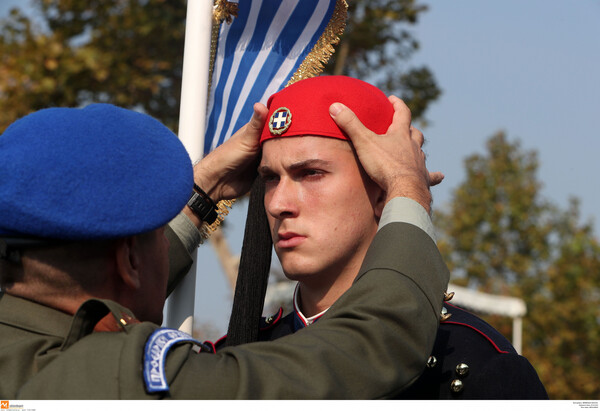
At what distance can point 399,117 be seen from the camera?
10.4 ft

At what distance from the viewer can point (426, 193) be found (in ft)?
9.04

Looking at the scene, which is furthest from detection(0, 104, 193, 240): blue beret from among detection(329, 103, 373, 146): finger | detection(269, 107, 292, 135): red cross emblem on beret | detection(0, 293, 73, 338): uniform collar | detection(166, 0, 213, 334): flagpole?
detection(166, 0, 213, 334): flagpole

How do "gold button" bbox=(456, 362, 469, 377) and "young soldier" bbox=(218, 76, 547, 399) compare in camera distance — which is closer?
"gold button" bbox=(456, 362, 469, 377)

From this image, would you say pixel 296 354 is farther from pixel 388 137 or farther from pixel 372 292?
pixel 388 137

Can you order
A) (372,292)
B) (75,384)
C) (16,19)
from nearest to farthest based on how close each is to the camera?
(75,384), (372,292), (16,19)

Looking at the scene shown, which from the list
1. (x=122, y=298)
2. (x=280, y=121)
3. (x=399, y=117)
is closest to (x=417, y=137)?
(x=399, y=117)

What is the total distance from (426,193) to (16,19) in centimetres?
1022

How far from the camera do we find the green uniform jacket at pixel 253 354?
2125 mm

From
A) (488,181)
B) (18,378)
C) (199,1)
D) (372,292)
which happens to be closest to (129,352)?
(18,378)

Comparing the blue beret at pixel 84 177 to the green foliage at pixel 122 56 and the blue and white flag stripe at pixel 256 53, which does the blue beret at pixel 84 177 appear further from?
the green foliage at pixel 122 56

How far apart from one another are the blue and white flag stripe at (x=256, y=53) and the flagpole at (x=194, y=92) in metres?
0.18

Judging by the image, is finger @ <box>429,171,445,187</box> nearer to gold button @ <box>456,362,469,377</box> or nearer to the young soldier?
the young soldier

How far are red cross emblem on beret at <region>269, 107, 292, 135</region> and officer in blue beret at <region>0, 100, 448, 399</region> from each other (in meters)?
0.94

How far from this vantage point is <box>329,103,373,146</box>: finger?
3.09m
